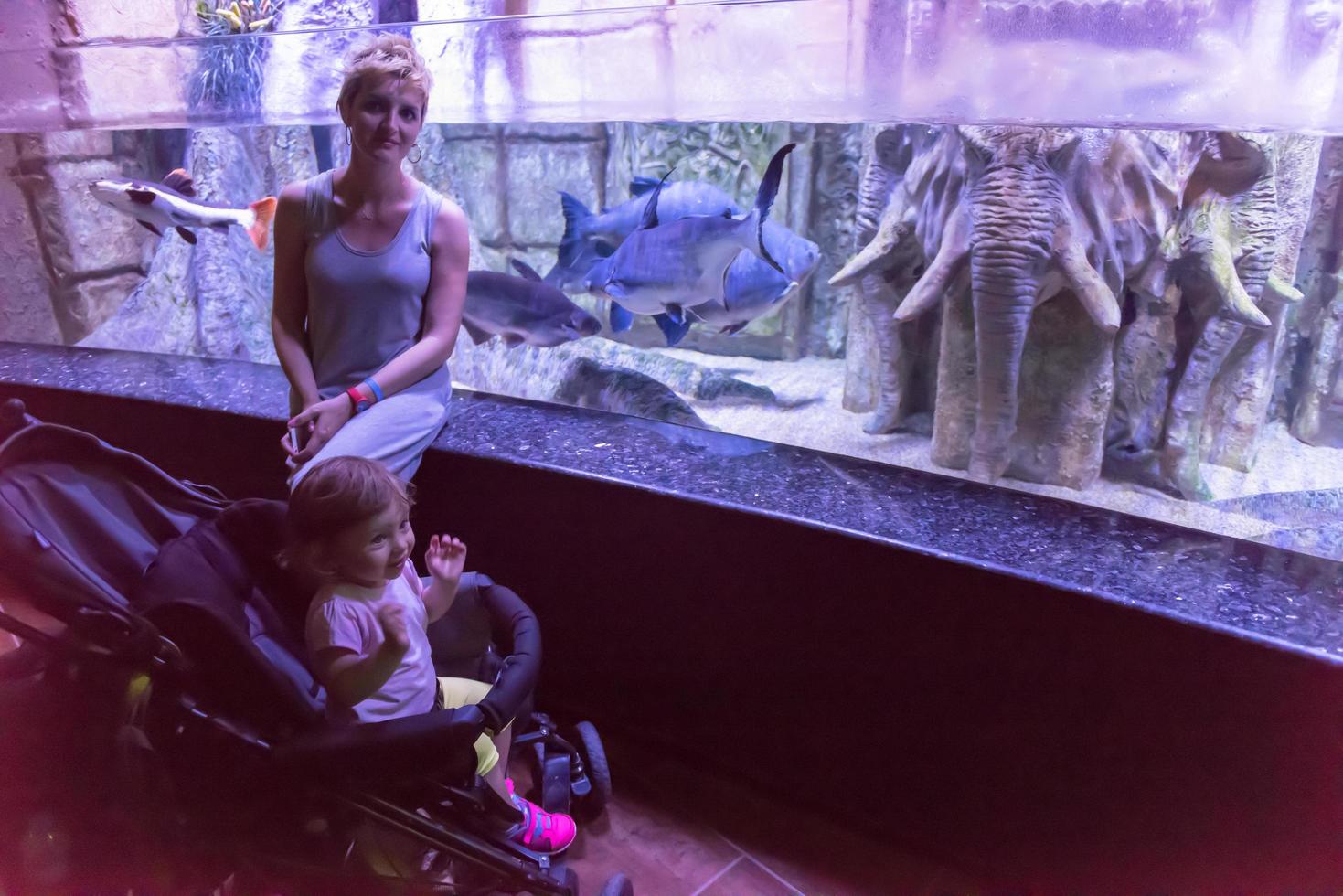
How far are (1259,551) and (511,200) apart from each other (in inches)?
112

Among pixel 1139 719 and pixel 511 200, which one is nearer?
pixel 1139 719

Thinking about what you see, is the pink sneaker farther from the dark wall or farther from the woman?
the woman

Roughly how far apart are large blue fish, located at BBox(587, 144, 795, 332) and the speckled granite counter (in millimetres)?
463

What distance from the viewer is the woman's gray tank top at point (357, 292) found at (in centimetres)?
163

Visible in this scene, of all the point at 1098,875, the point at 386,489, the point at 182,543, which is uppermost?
the point at 386,489

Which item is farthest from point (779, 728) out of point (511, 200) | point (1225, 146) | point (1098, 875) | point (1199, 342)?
point (511, 200)

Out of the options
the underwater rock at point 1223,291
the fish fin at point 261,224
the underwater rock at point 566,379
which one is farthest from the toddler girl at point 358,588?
the underwater rock at point 1223,291

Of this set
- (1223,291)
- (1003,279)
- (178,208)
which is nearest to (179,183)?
(178,208)

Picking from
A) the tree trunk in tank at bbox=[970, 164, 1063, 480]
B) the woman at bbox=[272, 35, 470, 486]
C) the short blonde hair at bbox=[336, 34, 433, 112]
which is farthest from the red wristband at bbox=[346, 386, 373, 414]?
the tree trunk in tank at bbox=[970, 164, 1063, 480]

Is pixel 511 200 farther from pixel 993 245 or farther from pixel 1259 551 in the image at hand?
pixel 1259 551

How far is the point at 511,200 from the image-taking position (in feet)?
10.8

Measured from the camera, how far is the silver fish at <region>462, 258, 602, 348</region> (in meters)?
2.56

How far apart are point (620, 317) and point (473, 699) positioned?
1.61 m

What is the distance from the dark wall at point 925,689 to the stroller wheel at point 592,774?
24 cm
